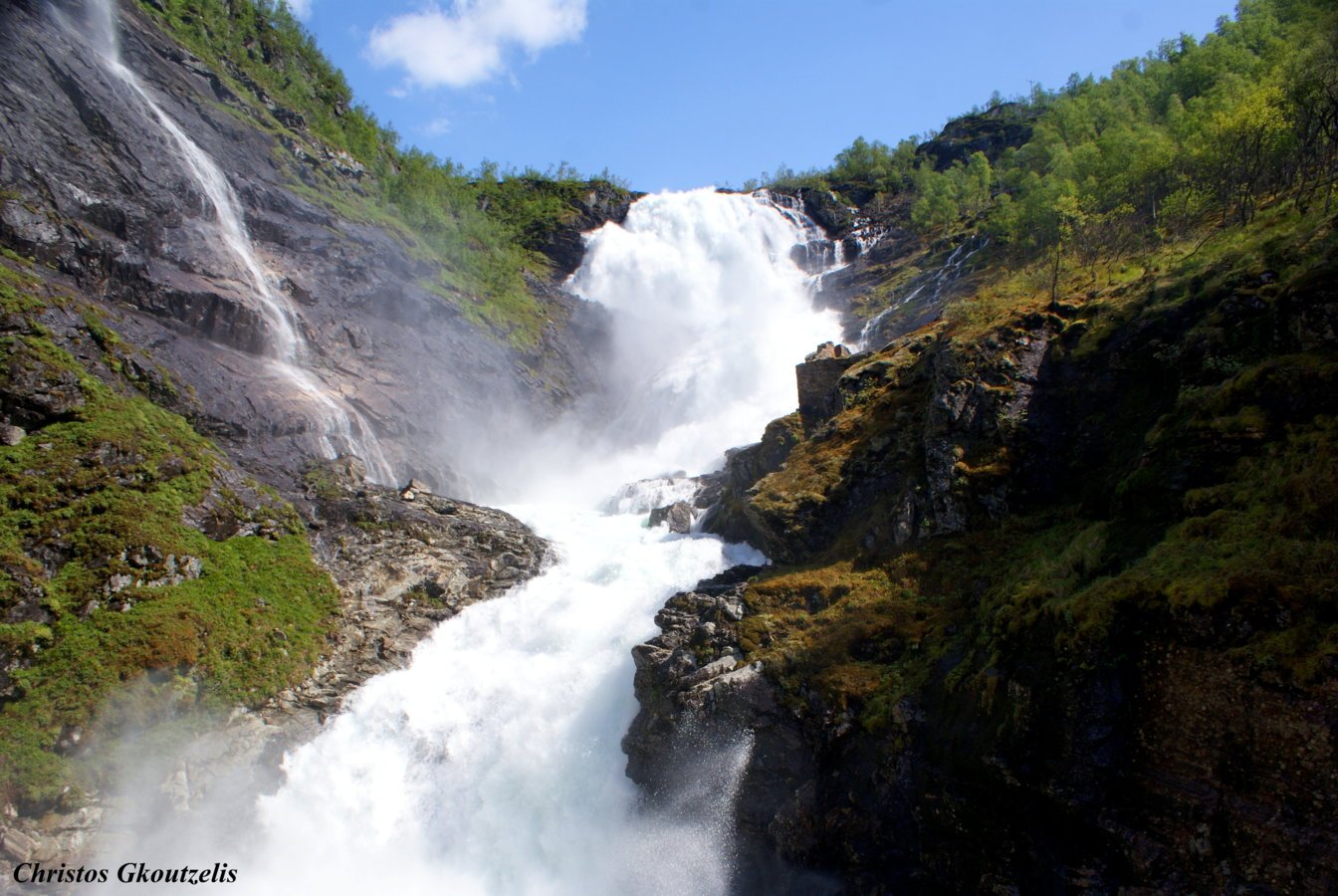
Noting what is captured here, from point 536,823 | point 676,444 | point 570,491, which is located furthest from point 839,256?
point 536,823

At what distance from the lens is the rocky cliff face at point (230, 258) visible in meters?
25.2

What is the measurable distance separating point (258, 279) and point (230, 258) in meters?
1.43

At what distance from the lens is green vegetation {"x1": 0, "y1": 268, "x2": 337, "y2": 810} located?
47.3 ft

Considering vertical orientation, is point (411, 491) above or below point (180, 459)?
below

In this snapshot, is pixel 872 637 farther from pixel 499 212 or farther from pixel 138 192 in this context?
pixel 499 212

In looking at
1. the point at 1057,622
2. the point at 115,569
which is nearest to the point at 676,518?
the point at 115,569

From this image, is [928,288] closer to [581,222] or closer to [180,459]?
[581,222]

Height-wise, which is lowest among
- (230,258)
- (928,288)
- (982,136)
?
(928,288)

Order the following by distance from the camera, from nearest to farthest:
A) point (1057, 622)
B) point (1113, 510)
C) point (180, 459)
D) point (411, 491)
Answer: point (1057, 622) < point (1113, 510) < point (180, 459) < point (411, 491)

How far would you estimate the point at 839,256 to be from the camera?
6425cm

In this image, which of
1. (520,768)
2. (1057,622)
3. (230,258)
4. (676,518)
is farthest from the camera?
(230,258)

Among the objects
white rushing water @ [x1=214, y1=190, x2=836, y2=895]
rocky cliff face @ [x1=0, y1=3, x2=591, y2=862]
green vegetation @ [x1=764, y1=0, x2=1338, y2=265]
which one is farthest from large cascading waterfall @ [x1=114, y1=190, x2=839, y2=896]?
green vegetation @ [x1=764, y1=0, x2=1338, y2=265]

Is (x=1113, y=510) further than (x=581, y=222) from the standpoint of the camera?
No

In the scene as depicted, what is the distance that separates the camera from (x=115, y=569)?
16656 mm
